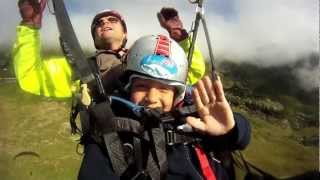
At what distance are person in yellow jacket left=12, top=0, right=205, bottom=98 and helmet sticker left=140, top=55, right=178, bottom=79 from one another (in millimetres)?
1032

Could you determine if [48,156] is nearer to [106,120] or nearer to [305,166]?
[305,166]

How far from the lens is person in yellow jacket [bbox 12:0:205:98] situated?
186 inches

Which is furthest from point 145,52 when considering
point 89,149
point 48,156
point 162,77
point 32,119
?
point 32,119

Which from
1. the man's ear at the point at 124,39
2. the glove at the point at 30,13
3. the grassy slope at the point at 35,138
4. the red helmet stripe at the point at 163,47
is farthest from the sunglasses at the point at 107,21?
the grassy slope at the point at 35,138

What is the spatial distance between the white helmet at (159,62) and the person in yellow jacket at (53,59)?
35.7 inches

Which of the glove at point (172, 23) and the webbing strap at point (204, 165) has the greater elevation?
the glove at point (172, 23)

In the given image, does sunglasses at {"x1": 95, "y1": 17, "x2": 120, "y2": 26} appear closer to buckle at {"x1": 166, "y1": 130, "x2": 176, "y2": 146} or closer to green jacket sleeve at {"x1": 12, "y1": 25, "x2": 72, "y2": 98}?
green jacket sleeve at {"x1": 12, "y1": 25, "x2": 72, "y2": 98}

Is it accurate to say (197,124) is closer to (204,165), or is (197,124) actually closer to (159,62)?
(204,165)

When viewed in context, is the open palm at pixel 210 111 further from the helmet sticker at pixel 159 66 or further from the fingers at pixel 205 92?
the helmet sticker at pixel 159 66

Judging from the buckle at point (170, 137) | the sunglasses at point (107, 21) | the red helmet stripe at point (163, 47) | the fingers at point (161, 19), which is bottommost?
the buckle at point (170, 137)

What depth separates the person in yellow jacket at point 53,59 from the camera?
4.73 meters

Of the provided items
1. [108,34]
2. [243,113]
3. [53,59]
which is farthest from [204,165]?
[243,113]

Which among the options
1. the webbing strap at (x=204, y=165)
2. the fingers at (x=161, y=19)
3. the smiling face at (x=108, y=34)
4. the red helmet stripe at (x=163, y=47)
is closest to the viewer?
the webbing strap at (x=204, y=165)

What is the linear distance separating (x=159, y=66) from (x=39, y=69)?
1927mm
